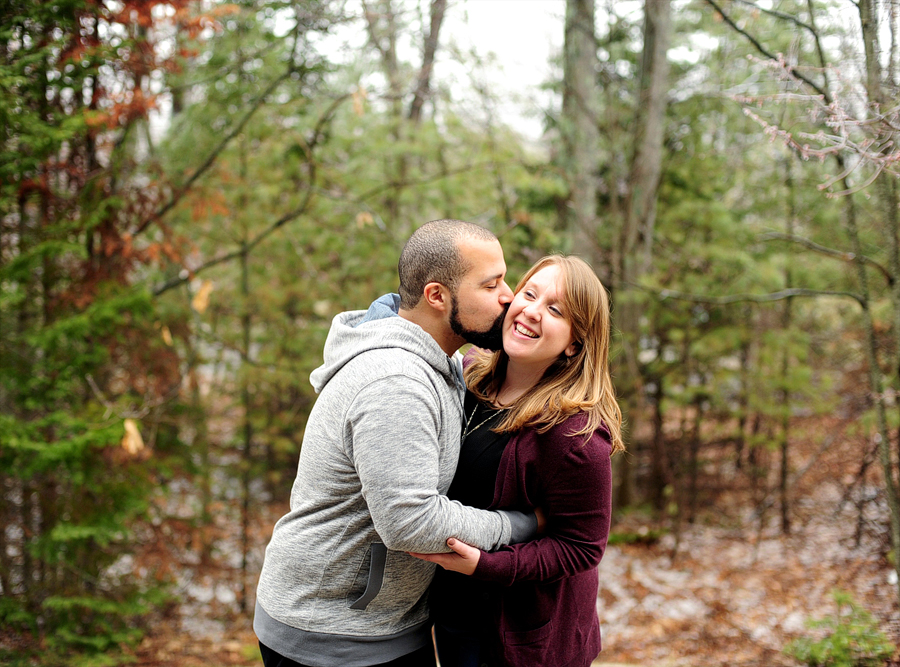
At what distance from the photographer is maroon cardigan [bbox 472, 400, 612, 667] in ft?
5.99

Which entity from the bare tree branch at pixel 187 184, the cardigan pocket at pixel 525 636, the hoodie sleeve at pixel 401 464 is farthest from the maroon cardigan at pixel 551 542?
the bare tree branch at pixel 187 184

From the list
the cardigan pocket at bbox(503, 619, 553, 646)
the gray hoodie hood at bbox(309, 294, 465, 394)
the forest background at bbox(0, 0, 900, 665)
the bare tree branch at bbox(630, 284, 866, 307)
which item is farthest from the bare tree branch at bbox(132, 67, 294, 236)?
the cardigan pocket at bbox(503, 619, 553, 646)

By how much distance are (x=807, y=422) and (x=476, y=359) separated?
6183 mm

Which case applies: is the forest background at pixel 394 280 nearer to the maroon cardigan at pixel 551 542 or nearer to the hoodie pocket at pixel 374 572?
the maroon cardigan at pixel 551 542

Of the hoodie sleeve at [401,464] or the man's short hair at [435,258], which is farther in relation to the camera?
the man's short hair at [435,258]

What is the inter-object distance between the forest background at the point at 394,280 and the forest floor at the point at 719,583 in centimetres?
4

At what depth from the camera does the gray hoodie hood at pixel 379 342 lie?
6.13 ft

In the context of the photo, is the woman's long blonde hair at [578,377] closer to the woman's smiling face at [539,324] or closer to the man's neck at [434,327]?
the woman's smiling face at [539,324]

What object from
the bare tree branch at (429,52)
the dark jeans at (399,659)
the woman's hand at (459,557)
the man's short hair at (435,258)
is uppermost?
the bare tree branch at (429,52)

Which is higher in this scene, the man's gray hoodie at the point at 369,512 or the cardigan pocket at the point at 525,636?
the man's gray hoodie at the point at 369,512

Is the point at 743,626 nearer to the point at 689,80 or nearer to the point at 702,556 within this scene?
the point at 702,556

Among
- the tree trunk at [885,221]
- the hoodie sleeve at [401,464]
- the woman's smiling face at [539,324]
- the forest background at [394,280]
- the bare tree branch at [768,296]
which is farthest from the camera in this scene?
the forest background at [394,280]

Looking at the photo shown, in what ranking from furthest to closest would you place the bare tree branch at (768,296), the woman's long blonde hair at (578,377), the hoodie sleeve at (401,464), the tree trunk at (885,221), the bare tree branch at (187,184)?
the bare tree branch at (187,184), the bare tree branch at (768,296), the tree trunk at (885,221), the woman's long blonde hair at (578,377), the hoodie sleeve at (401,464)

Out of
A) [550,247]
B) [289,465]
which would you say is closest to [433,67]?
[550,247]
